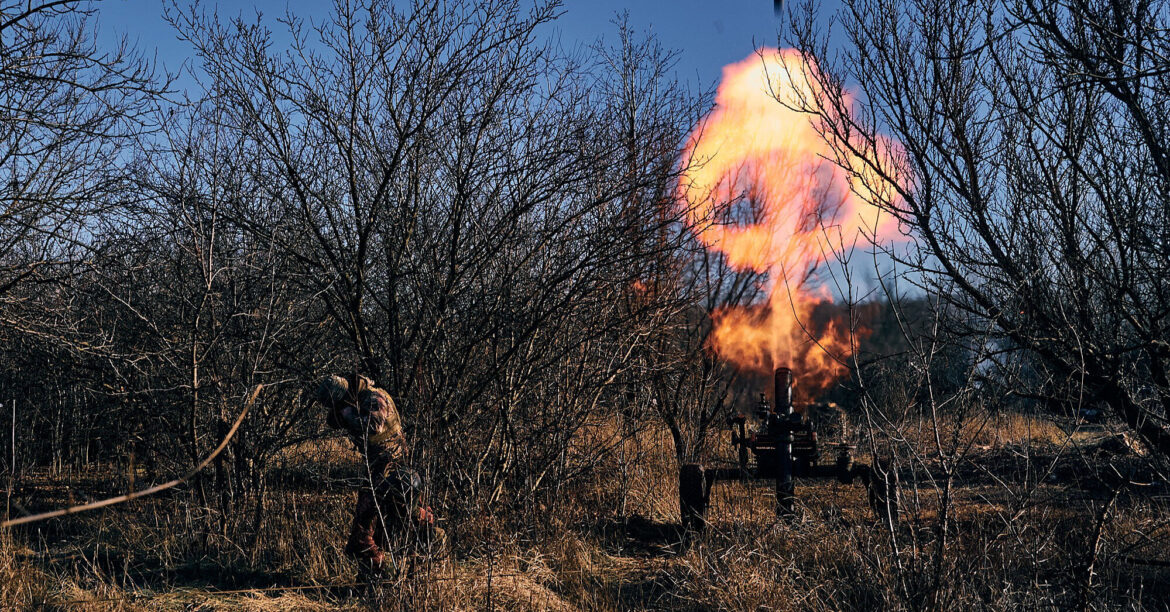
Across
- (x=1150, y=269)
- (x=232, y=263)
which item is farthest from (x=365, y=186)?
(x=1150, y=269)

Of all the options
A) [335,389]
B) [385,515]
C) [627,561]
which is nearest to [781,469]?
[627,561]

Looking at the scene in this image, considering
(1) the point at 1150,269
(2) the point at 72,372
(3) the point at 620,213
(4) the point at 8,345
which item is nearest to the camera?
(1) the point at 1150,269

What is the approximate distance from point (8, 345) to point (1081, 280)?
1011 centimetres

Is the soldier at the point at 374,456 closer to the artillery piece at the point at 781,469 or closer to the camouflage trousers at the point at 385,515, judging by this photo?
the camouflage trousers at the point at 385,515

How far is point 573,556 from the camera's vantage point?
19.6 ft

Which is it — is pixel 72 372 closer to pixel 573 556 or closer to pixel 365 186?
pixel 365 186

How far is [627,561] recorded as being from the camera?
646cm

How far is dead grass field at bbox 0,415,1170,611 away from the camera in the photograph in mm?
4520

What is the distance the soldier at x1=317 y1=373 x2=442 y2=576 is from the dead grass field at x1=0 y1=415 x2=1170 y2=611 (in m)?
0.28

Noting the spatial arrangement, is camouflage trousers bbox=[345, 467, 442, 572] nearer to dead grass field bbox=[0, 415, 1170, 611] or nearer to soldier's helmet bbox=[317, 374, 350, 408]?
dead grass field bbox=[0, 415, 1170, 611]

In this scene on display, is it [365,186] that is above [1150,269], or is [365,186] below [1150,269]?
above

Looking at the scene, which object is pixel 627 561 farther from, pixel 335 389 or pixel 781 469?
pixel 335 389

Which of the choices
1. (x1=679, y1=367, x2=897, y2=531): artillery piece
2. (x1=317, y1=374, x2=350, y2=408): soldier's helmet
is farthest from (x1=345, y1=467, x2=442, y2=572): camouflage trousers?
(x1=679, y1=367, x2=897, y2=531): artillery piece

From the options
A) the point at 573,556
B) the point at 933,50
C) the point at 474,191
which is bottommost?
the point at 573,556
